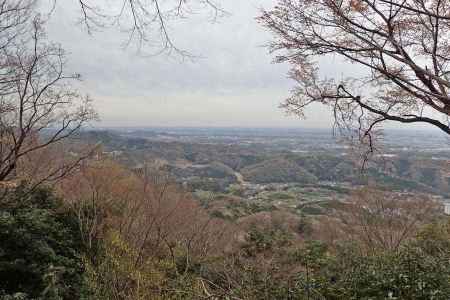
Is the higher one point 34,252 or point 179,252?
point 34,252

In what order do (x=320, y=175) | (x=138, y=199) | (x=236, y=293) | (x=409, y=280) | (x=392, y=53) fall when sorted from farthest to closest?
(x=320, y=175), (x=138, y=199), (x=409, y=280), (x=236, y=293), (x=392, y=53)

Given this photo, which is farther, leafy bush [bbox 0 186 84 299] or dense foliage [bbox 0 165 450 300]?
leafy bush [bbox 0 186 84 299]

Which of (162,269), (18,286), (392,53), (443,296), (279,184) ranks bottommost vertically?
(279,184)

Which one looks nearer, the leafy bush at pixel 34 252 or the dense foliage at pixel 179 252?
the dense foliage at pixel 179 252

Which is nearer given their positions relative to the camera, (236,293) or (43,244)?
(236,293)

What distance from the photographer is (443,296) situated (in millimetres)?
4852

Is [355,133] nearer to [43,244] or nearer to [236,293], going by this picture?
[236,293]

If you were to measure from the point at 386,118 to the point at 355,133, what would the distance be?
55 cm

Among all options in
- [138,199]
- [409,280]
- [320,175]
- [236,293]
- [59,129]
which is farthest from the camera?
[320,175]

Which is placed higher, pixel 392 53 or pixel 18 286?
pixel 392 53

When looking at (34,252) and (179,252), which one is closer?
(34,252)

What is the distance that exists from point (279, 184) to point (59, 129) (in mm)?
53057

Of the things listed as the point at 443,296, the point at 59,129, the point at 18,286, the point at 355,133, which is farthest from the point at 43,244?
the point at 443,296

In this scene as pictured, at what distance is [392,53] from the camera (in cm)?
431
